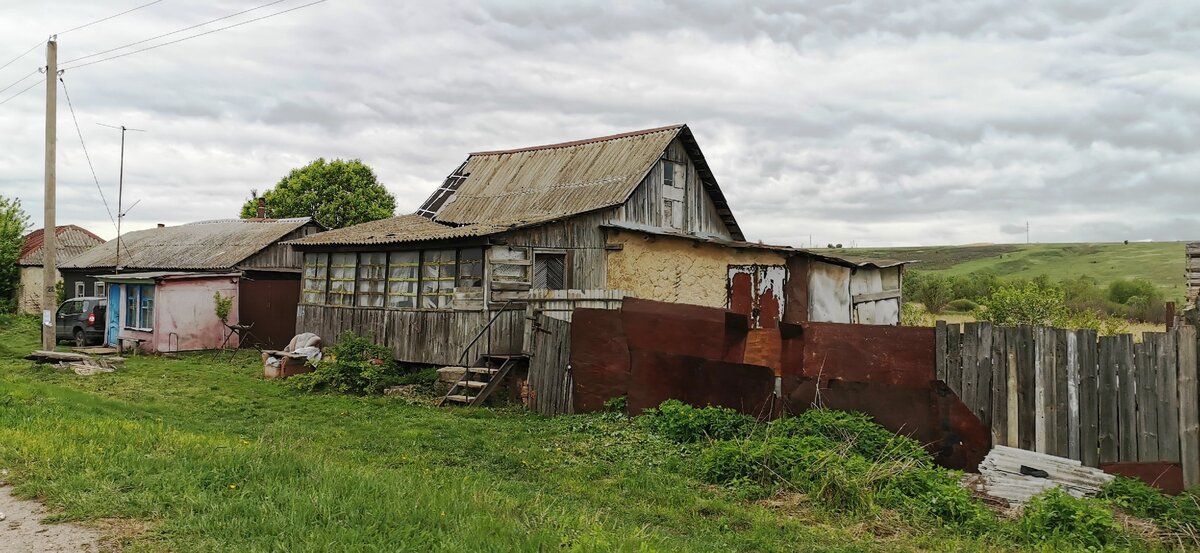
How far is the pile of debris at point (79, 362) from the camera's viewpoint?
1780 centimetres

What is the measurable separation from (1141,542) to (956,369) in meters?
2.50

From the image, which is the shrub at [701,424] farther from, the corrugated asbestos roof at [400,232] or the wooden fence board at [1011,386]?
the corrugated asbestos roof at [400,232]

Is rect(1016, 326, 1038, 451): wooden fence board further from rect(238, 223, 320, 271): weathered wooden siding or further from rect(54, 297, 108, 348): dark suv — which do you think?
rect(238, 223, 320, 271): weathered wooden siding

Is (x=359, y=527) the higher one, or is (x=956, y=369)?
(x=956, y=369)

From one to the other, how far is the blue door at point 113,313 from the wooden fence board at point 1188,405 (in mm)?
26945

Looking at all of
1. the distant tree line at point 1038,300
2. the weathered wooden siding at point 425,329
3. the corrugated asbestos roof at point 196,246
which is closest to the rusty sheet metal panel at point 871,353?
the weathered wooden siding at point 425,329

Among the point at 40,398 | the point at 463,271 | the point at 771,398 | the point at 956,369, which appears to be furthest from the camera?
the point at 463,271

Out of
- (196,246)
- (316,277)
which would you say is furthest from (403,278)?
(196,246)

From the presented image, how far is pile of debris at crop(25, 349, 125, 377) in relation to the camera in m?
17.8

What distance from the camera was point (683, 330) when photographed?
1049cm

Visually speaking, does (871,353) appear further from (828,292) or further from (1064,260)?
(1064,260)

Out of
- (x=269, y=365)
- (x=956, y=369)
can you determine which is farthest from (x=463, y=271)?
(x=956, y=369)

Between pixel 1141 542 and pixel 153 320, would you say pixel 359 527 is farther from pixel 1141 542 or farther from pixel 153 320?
pixel 153 320

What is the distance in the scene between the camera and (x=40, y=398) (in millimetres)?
12008
